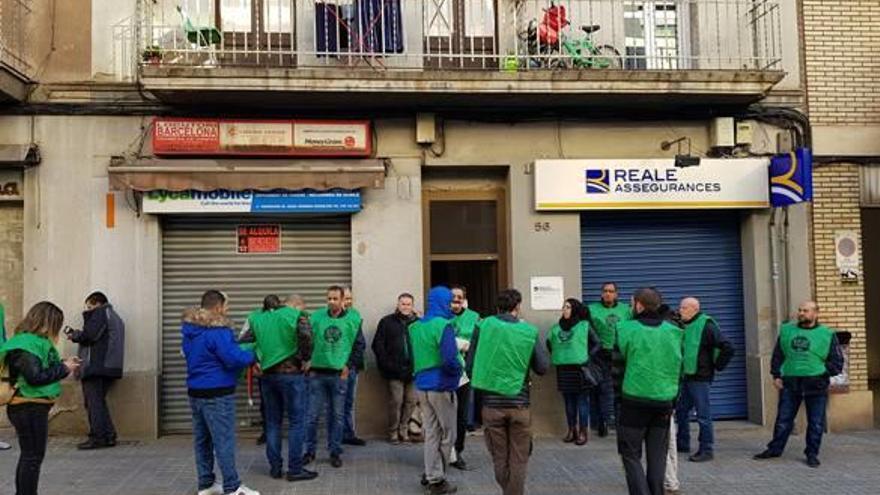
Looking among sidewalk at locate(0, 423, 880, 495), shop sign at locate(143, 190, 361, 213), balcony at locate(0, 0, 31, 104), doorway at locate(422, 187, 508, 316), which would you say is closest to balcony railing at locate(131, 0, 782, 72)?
balcony at locate(0, 0, 31, 104)

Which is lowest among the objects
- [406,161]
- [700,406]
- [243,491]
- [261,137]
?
[243,491]

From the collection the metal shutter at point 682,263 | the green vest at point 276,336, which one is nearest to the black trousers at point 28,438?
the green vest at point 276,336

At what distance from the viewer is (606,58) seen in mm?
10547

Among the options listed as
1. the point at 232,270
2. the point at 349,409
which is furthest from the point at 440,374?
the point at 232,270

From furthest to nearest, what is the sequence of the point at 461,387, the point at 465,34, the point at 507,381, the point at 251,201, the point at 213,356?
the point at 465,34, the point at 251,201, the point at 461,387, the point at 213,356, the point at 507,381

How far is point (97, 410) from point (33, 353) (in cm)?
358

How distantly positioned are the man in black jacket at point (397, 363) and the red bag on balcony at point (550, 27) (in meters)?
3.61

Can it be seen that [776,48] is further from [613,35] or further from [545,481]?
[545,481]

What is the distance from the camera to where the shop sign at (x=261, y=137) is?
1012cm

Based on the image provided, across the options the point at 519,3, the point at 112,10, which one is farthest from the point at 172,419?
the point at 519,3

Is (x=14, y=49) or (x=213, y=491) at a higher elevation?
(x=14, y=49)

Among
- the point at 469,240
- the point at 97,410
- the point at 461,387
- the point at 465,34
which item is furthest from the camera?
the point at 469,240

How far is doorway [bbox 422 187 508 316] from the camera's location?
11023mm

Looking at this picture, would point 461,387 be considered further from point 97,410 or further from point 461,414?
point 97,410
